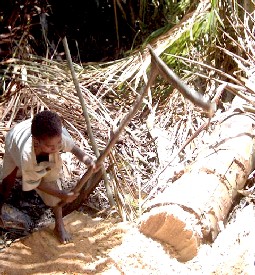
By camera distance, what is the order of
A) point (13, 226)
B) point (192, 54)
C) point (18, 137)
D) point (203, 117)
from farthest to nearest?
1. point (192, 54)
2. point (203, 117)
3. point (13, 226)
4. point (18, 137)

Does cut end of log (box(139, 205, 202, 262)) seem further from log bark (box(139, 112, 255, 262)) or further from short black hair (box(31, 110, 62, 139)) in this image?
short black hair (box(31, 110, 62, 139))

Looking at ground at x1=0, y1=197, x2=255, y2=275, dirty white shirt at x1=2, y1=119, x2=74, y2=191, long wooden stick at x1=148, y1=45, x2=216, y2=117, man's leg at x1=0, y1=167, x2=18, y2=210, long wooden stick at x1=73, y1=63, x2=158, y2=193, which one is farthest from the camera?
man's leg at x1=0, y1=167, x2=18, y2=210

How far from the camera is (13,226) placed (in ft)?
10.1

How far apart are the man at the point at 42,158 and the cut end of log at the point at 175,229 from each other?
0.38 metres

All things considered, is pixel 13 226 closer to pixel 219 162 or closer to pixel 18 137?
pixel 18 137

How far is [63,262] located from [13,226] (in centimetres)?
56

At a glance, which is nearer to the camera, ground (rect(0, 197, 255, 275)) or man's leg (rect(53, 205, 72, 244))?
ground (rect(0, 197, 255, 275))

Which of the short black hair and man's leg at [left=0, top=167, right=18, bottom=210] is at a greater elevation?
the short black hair

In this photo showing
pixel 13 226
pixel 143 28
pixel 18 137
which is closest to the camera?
pixel 18 137

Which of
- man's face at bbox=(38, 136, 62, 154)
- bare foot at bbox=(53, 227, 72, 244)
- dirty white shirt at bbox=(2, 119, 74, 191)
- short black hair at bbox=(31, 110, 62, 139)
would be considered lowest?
bare foot at bbox=(53, 227, 72, 244)

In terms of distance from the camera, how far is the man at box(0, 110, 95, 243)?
8.32 ft

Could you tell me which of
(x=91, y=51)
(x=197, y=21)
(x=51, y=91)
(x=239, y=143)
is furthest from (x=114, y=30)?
(x=239, y=143)

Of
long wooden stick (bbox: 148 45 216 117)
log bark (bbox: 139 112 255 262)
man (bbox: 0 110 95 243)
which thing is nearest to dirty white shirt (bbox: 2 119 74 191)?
man (bbox: 0 110 95 243)

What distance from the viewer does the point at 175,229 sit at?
258 centimetres
